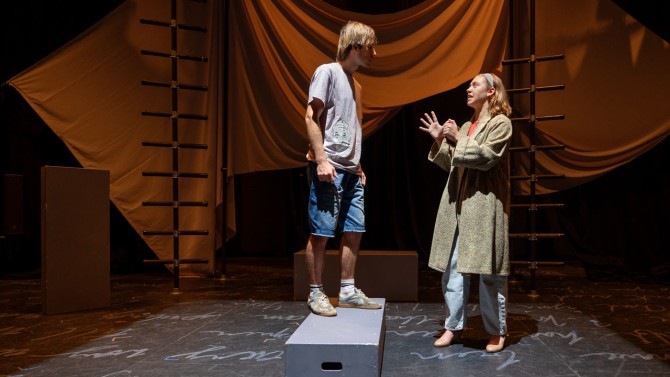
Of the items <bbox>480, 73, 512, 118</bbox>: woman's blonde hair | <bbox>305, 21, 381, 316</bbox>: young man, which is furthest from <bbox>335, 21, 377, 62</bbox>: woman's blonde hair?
<bbox>480, 73, 512, 118</bbox>: woman's blonde hair

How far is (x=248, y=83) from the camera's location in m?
4.85

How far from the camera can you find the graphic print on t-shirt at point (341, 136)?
2586 mm

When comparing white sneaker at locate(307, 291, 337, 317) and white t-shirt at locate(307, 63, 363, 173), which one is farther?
white t-shirt at locate(307, 63, 363, 173)

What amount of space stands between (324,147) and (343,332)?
83 cm

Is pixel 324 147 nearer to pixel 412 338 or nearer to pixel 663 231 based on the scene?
pixel 412 338

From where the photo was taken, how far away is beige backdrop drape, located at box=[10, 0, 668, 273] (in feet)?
14.8

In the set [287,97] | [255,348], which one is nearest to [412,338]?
[255,348]

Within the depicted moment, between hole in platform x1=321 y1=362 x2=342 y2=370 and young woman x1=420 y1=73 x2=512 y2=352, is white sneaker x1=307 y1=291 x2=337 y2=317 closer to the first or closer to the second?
hole in platform x1=321 y1=362 x2=342 y2=370

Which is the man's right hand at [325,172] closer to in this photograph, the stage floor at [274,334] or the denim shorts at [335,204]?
the denim shorts at [335,204]

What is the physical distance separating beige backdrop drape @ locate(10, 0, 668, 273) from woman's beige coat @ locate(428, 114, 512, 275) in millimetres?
1785

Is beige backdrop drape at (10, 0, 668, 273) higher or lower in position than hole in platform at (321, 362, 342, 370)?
higher

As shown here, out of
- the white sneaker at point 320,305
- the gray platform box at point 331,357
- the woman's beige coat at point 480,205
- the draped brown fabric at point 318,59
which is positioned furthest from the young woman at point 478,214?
the draped brown fabric at point 318,59

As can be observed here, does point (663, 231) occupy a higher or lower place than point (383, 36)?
lower

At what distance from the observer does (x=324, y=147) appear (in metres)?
2.59
